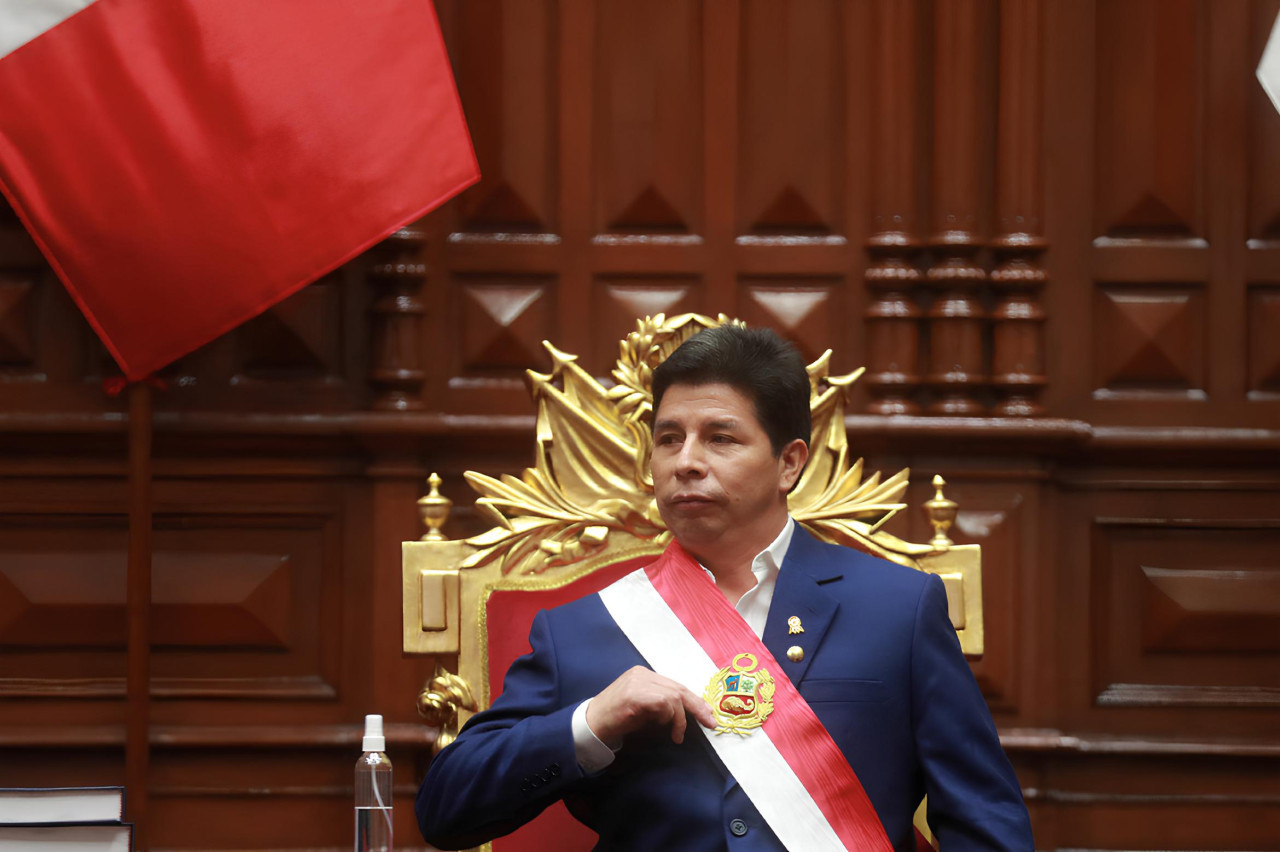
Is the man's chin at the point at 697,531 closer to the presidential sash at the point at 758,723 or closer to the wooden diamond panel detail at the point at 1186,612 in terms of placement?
the presidential sash at the point at 758,723

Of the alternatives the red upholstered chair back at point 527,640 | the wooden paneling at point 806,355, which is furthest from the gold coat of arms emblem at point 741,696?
the wooden paneling at point 806,355

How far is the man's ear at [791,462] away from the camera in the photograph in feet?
6.15

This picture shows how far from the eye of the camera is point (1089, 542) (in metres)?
2.93

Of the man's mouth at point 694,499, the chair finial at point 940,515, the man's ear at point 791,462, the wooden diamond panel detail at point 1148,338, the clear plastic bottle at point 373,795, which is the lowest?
the clear plastic bottle at point 373,795

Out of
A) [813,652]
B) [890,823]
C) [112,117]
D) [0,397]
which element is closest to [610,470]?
[813,652]

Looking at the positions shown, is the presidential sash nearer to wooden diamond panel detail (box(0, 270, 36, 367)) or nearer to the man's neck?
the man's neck

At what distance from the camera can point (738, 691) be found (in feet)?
5.68

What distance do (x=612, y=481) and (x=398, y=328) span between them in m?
0.90

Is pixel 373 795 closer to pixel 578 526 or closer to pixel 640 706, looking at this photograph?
pixel 578 526

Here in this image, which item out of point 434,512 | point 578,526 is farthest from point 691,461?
point 434,512

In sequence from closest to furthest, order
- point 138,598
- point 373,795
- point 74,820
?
point 373,795
point 74,820
point 138,598

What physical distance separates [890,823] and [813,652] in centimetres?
24

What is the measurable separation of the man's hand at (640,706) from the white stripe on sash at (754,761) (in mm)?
80

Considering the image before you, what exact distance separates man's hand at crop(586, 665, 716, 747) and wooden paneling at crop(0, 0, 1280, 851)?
125 cm
